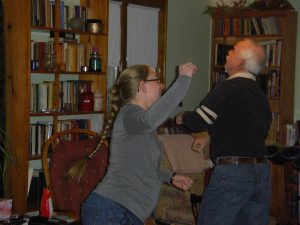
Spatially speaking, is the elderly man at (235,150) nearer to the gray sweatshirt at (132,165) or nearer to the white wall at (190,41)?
the gray sweatshirt at (132,165)

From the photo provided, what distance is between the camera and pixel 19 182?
12.4ft

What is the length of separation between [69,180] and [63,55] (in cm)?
153

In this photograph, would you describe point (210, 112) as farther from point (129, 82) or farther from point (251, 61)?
point (129, 82)

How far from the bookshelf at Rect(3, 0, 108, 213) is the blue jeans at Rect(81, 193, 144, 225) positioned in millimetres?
1959

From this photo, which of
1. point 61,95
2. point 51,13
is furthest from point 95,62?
point 51,13

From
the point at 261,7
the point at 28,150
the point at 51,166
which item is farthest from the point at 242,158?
the point at 261,7

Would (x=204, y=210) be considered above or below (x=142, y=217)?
below

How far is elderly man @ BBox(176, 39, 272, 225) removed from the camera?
8.48 ft

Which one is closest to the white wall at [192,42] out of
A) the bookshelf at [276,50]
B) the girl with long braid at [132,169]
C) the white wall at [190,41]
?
the white wall at [190,41]

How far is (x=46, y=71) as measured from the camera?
155 inches

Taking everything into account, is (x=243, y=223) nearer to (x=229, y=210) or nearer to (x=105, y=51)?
(x=229, y=210)

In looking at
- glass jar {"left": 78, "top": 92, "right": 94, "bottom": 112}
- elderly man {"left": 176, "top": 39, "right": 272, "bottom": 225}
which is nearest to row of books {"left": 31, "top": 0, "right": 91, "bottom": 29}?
glass jar {"left": 78, "top": 92, "right": 94, "bottom": 112}

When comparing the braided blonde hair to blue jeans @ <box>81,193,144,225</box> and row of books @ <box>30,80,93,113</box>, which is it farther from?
row of books @ <box>30,80,93,113</box>

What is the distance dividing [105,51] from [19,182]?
1.35 meters
